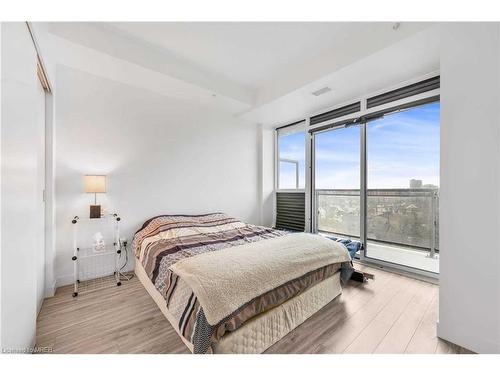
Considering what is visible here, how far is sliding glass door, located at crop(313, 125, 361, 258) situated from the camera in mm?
3359

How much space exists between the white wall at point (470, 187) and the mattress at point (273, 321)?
87cm

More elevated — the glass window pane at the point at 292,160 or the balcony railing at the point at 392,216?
the glass window pane at the point at 292,160

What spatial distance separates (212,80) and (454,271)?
11.1ft

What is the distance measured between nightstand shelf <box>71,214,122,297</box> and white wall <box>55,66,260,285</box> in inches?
4.4

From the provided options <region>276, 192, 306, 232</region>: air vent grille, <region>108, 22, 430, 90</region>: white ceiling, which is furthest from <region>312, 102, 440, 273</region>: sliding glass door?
<region>108, 22, 430, 90</region>: white ceiling

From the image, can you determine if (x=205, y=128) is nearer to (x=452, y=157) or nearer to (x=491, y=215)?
(x=452, y=157)

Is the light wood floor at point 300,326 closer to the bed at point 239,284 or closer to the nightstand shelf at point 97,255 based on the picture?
the bed at point 239,284

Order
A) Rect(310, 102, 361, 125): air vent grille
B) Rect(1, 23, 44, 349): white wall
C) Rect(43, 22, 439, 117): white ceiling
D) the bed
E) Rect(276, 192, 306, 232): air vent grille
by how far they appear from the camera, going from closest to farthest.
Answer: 1. Rect(1, 23, 44, 349): white wall
2. the bed
3. Rect(43, 22, 439, 117): white ceiling
4. Rect(310, 102, 361, 125): air vent grille
5. Rect(276, 192, 306, 232): air vent grille

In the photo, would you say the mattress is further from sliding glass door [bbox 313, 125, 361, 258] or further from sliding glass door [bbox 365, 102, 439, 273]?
sliding glass door [bbox 313, 125, 361, 258]

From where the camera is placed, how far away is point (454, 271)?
1.56m

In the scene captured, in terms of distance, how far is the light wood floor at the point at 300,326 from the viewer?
1.50 meters

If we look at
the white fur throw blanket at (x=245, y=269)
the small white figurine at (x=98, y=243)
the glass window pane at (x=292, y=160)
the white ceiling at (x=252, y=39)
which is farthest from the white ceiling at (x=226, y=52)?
the white fur throw blanket at (x=245, y=269)

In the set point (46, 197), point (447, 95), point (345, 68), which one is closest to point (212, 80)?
point (345, 68)

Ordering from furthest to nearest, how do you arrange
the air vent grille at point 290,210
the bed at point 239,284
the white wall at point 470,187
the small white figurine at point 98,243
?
1. the air vent grille at point 290,210
2. the small white figurine at point 98,243
3. the white wall at point 470,187
4. the bed at point 239,284
